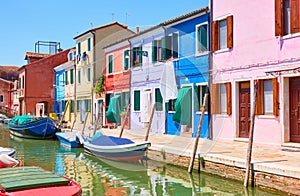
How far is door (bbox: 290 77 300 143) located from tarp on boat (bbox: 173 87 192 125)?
539cm

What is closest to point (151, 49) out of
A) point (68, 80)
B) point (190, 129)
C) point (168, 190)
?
point (190, 129)

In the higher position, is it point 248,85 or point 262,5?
point 262,5

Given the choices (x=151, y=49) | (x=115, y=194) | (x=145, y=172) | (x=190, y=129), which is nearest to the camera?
(x=115, y=194)

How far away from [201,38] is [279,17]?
451cm

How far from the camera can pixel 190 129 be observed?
17.0 m

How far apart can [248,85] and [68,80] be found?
22883 millimetres

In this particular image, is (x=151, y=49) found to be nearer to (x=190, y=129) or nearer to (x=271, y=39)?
(x=190, y=129)

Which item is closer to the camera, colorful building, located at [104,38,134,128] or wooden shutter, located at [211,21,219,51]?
wooden shutter, located at [211,21,219,51]

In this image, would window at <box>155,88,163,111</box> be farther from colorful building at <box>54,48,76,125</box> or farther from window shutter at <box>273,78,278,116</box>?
colorful building at <box>54,48,76,125</box>

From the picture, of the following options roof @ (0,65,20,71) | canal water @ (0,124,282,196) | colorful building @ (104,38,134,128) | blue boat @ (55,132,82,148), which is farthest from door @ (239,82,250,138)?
roof @ (0,65,20,71)

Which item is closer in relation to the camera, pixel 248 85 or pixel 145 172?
pixel 145 172

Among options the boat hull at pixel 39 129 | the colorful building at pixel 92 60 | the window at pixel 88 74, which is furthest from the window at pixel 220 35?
the window at pixel 88 74

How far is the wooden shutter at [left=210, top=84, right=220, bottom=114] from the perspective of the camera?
49.4 ft

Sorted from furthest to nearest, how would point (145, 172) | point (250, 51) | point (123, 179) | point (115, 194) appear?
point (250, 51) < point (145, 172) < point (123, 179) < point (115, 194)
